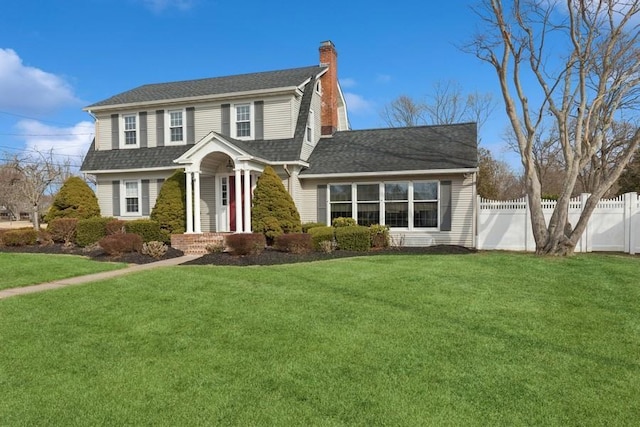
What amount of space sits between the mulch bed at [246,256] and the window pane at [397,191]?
237cm

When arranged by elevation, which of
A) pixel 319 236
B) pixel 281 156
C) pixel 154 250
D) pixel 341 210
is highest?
pixel 281 156

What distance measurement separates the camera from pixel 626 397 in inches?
154

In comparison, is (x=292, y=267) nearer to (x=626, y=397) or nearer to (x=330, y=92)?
(x=626, y=397)

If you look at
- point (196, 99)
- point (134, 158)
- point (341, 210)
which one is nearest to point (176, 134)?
point (196, 99)

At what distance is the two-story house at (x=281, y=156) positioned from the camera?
635 inches

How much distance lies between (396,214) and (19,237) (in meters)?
13.9

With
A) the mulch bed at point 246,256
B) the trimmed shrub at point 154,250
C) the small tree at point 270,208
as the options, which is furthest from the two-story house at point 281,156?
the trimmed shrub at point 154,250

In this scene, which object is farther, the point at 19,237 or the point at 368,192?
the point at 368,192

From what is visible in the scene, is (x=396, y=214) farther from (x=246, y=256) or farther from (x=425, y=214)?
(x=246, y=256)

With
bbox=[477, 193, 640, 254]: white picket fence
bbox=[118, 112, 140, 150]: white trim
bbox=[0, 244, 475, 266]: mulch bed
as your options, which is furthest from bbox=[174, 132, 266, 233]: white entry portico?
bbox=[477, 193, 640, 254]: white picket fence

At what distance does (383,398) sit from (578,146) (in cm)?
1266

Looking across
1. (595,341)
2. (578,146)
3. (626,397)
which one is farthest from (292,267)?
(578,146)

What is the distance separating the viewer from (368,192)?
56.0 ft

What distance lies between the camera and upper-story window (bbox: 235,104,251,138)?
18516 mm
